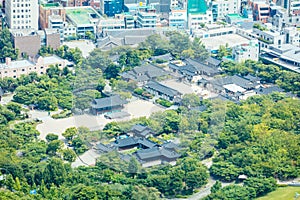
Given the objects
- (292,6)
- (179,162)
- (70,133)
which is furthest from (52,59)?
(292,6)

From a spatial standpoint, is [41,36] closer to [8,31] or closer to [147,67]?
[8,31]

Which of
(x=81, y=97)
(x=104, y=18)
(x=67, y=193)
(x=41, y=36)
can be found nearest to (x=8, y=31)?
(x=41, y=36)

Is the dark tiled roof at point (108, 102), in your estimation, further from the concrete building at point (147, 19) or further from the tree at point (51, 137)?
the concrete building at point (147, 19)

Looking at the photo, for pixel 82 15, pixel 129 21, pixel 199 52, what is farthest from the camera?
pixel 82 15

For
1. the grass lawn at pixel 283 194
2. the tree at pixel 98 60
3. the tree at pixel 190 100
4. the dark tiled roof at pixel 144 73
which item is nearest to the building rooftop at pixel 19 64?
the tree at pixel 98 60

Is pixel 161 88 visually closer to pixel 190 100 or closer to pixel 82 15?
pixel 190 100

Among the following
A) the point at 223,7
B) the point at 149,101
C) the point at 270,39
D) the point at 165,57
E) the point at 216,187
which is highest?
the point at 223,7
